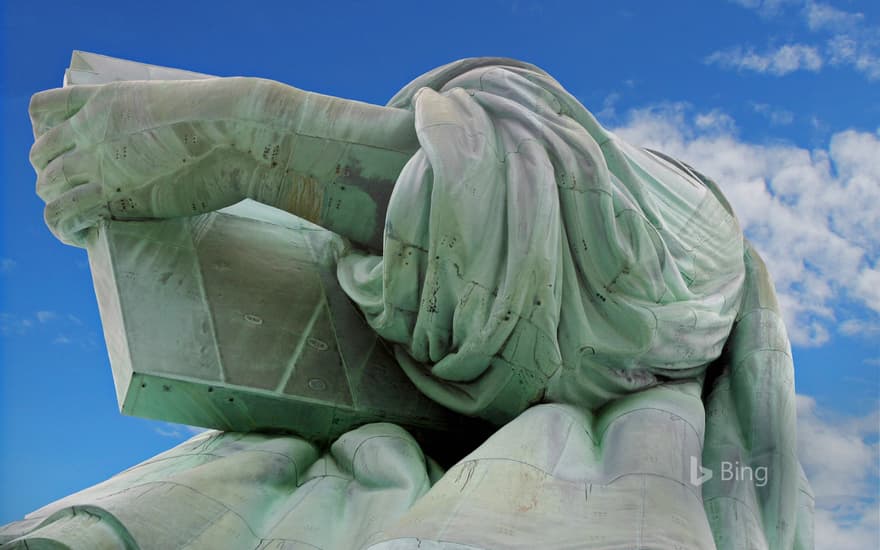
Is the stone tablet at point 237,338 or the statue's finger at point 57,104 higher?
the statue's finger at point 57,104

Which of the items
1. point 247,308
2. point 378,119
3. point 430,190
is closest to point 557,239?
point 430,190

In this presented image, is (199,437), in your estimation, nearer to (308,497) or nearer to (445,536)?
(308,497)

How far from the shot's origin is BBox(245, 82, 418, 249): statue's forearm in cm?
441

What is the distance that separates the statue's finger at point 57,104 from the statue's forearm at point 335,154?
825 mm

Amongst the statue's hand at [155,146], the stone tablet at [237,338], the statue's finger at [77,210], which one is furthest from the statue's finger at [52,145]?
the stone tablet at [237,338]

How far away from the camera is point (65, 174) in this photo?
4645mm

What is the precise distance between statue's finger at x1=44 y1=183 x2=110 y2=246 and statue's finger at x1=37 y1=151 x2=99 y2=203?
1.3 inches

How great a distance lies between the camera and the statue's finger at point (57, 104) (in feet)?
15.3

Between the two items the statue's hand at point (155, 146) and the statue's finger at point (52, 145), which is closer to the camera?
the statue's hand at point (155, 146)

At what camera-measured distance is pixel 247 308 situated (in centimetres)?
462

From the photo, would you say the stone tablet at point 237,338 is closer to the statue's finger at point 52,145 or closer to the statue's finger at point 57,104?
the statue's finger at point 52,145

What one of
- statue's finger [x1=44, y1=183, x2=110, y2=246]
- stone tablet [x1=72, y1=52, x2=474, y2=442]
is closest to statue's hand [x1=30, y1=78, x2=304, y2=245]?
statue's finger [x1=44, y1=183, x2=110, y2=246]

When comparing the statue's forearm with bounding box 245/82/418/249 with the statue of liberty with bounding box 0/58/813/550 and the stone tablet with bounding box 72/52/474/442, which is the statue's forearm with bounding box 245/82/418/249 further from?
the stone tablet with bounding box 72/52/474/442

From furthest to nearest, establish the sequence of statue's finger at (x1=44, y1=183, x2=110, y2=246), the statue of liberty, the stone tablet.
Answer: statue's finger at (x1=44, y1=183, x2=110, y2=246), the stone tablet, the statue of liberty
